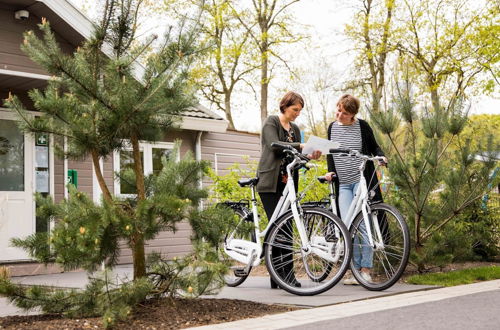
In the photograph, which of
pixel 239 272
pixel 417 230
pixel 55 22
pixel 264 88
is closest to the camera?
pixel 239 272

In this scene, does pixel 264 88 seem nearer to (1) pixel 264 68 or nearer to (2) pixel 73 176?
(1) pixel 264 68

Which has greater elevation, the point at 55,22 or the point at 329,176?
the point at 55,22

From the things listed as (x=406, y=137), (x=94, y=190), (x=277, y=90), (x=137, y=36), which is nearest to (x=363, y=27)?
(x=277, y=90)

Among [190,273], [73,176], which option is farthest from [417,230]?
[73,176]

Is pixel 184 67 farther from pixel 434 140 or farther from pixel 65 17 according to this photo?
pixel 65 17

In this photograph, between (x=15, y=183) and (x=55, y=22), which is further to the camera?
(x=55, y=22)

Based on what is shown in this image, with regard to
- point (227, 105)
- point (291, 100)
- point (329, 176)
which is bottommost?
point (329, 176)

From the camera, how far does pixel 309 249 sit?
5191 mm

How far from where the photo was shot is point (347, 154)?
554 cm

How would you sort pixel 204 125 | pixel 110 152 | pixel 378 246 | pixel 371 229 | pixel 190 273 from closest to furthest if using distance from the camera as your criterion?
pixel 190 273 < pixel 110 152 < pixel 378 246 < pixel 371 229 < pixel 204 125

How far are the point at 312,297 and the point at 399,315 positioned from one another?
1106 mm

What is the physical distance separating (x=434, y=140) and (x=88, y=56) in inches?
139

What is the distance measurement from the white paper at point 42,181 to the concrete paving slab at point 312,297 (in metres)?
4.25

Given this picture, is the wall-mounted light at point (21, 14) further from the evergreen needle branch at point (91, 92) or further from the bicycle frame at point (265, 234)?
the evergreen needle branch at point (91, 92)
